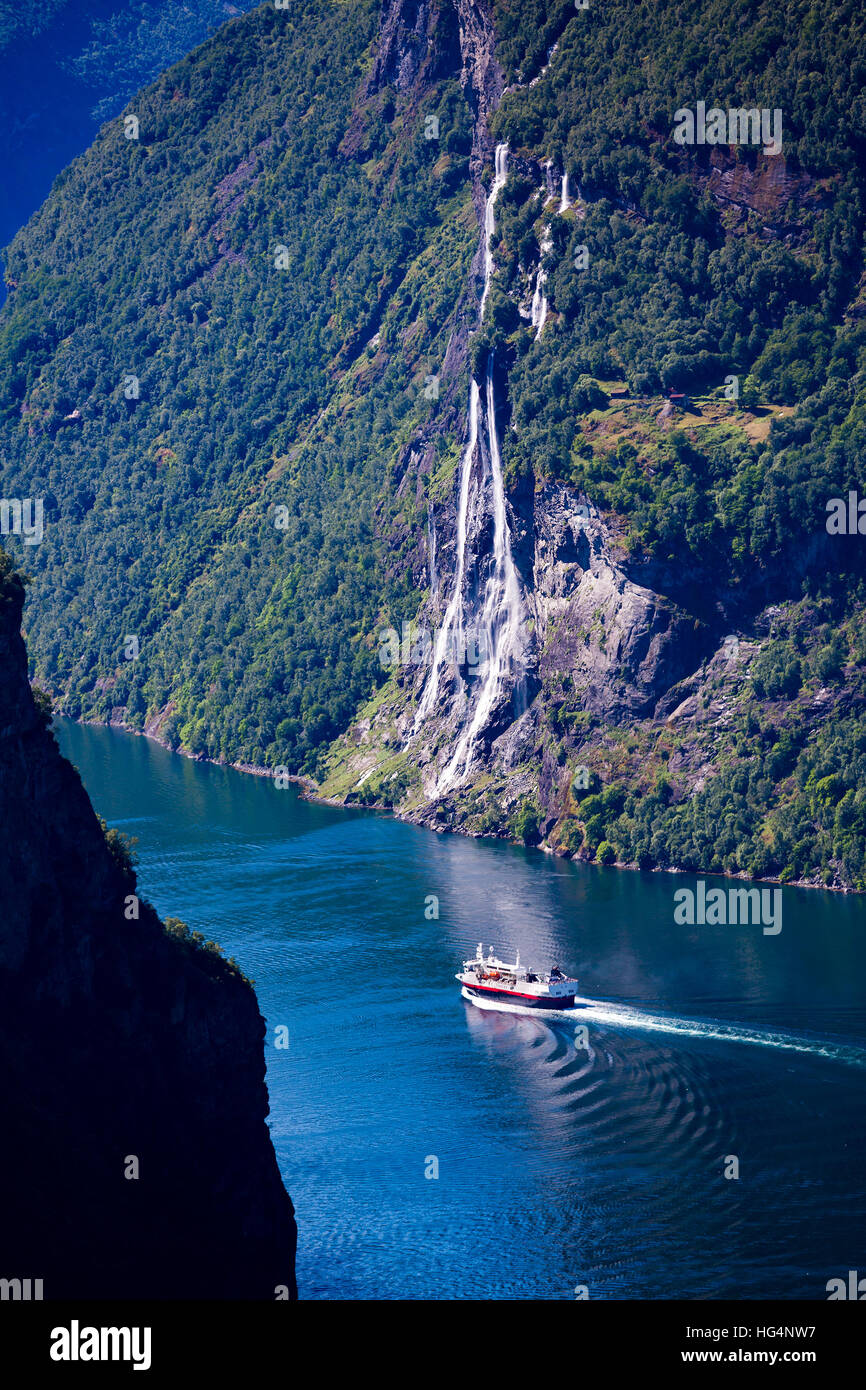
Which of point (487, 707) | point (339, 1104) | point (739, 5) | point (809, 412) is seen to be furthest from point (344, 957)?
point (739, 5)

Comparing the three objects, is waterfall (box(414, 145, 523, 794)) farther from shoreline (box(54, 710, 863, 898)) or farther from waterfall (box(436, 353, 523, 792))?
shoreline (box(54, 710, 863, 898))

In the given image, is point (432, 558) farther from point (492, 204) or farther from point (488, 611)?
point (492, 204)

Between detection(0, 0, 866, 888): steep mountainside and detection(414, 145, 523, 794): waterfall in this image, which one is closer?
detection(0, 0, 866, 888): steep mountainside

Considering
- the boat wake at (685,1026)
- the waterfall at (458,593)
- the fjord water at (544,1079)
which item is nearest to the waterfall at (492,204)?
the waterfall at (458,593)

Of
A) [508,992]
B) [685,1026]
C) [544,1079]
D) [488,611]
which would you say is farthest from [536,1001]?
[488,611]

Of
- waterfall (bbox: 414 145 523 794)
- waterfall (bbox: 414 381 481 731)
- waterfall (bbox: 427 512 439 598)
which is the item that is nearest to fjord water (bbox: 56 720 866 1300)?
waterfall (bbox: 414 145 523 794)

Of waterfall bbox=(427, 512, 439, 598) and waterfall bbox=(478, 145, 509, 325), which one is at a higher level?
waterfall bbox=(478, 145, 509, 325)

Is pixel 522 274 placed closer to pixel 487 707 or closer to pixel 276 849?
pixel 487 707
